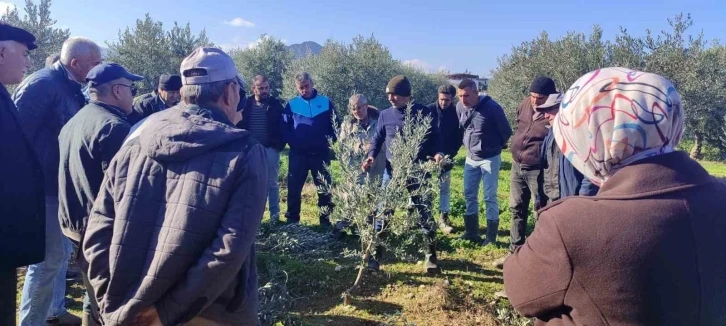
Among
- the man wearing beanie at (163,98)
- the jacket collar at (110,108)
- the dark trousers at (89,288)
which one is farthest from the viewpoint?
the man wearing beanie at (163,98)

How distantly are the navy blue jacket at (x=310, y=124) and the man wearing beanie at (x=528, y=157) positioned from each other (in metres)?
2.64

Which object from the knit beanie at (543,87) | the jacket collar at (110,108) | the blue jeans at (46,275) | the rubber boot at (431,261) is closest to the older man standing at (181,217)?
the jacket collar at (110,108)

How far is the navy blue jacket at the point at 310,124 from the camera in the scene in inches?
271

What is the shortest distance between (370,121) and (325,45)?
17691mm

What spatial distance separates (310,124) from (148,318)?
4.98 meters

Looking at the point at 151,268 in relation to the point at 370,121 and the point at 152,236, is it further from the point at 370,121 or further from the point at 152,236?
the point at 370,121

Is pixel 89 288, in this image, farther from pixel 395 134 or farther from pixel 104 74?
pixel 395 134

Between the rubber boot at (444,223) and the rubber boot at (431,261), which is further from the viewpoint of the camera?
the rubber boot at (444,223)

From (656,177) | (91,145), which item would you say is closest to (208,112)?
(91,145)

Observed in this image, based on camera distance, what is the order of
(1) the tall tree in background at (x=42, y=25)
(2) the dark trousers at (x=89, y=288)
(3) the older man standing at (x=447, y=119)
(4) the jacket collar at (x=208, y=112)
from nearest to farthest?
(4) the jacket collar at (x=208, y=112) < (2) the dark trousers at (x=89, y=288) < (3) the older man standing at (x=447, y=119) < (1) the tall tree in background at (x=42, y=25)

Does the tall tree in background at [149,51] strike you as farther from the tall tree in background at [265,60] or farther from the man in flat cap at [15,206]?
the man in flat cap at [15,206]

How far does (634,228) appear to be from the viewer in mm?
1349

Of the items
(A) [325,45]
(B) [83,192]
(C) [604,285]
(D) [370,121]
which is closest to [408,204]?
(D) [370,121]

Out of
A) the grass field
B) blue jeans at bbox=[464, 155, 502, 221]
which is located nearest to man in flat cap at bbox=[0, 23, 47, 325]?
the grass field
